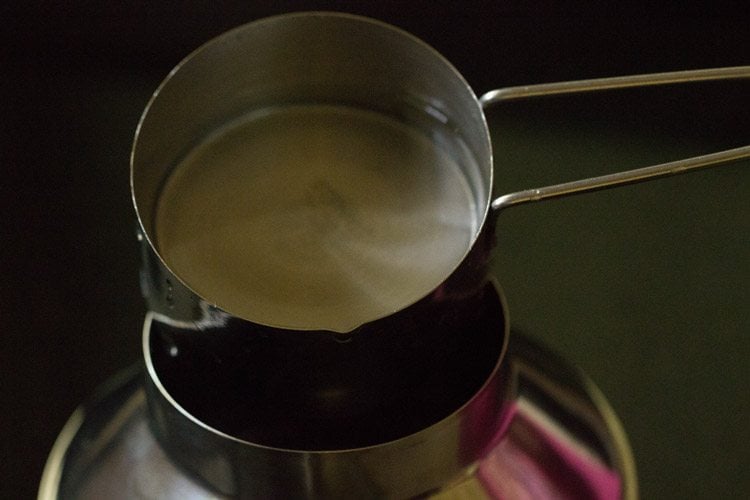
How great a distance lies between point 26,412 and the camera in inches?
26.6

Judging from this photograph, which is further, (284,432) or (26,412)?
(26,412)

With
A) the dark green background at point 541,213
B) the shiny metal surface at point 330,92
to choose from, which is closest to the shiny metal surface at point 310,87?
the shiny metal surface at point 330,92

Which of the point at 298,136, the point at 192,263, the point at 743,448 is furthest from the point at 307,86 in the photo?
the point at 743,448

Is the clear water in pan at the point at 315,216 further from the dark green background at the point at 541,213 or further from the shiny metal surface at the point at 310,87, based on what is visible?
the dark green background at the point at 541,213

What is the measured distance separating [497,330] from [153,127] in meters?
0.21

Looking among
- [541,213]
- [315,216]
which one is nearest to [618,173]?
[315,216]

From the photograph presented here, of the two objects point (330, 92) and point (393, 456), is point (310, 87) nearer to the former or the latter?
point (330, 92)

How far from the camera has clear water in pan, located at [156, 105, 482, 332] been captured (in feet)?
1.75

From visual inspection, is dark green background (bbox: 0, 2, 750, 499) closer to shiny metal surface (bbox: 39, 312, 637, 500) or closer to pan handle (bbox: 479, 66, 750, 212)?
shiny metal surface (bbox: 39, 312, 637, 500)

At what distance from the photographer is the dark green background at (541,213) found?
69cm

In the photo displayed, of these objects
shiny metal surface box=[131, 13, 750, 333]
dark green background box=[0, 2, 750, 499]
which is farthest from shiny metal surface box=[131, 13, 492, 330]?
dark green background box=[0, 2, 750, 499]

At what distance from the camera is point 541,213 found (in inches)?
31.0

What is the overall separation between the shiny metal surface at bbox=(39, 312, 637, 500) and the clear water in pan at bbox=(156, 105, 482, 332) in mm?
64

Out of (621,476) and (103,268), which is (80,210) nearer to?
(103,268)
